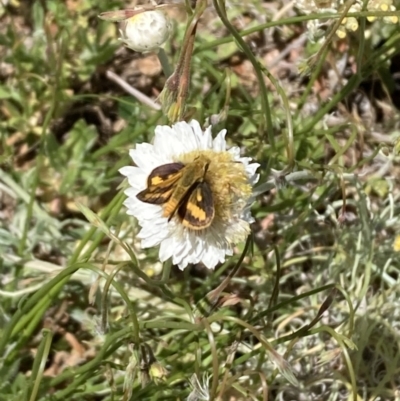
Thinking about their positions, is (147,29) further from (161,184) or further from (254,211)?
(254,211)

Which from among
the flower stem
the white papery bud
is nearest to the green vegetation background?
the flower stem

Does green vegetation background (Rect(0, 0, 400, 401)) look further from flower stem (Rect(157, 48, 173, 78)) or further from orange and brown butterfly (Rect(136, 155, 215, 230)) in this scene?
orange and brown butterfly (Rect(136, 155, 215, 230))

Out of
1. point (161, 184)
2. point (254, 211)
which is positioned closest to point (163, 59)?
point (161, 184)

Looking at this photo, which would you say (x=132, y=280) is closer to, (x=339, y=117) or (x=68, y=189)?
(x=68, y=189)

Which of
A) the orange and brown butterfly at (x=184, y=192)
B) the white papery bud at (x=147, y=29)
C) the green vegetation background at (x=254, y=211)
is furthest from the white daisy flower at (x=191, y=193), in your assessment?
the green vegetation background at (x=254, y=211)

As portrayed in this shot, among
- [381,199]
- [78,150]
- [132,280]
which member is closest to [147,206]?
[132,280]
